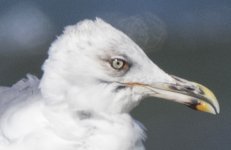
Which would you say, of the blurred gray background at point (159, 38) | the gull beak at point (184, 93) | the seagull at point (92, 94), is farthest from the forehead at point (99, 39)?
the blurred gray background at point (159, 38)

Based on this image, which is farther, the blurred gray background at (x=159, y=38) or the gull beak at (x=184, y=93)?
the blurred gray background at (x=159, y=38)

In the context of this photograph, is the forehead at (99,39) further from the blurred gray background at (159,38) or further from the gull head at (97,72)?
the blurred gray background at (159,38)

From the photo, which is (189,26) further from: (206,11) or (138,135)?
(138,135)

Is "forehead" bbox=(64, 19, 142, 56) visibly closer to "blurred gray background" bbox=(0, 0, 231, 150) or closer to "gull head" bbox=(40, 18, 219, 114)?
"gull head" bbox=(40, 18, 219, 114)

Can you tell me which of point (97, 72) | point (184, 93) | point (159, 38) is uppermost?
point (159, 38)

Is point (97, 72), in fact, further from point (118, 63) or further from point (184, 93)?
point (184, 93)

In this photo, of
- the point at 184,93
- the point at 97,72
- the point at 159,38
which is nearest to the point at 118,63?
the point at 97,72

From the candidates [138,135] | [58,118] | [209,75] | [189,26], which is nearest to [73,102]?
[58,118]
